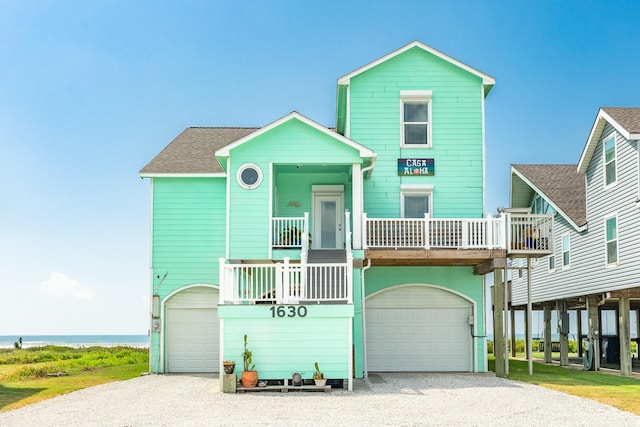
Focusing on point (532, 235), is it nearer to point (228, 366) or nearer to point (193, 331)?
point (228, 366)

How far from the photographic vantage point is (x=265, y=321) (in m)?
17.2

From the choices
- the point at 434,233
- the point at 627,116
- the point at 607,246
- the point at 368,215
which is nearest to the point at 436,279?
the point at 434,233

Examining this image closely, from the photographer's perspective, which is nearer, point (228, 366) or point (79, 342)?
point (228, 366)

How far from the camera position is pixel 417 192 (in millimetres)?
22922

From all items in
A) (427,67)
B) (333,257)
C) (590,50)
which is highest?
(590,50)

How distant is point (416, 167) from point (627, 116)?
252 inches

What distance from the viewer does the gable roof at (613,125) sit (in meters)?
21.6

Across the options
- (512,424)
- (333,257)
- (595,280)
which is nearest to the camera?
(512,424)

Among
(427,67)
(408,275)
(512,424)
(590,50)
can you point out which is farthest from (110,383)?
(590,50)

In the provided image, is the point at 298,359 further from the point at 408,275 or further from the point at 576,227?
the point at 576,227

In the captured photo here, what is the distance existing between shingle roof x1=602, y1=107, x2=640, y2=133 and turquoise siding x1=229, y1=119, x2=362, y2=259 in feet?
25.9

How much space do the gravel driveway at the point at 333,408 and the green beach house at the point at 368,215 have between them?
415 centimetres

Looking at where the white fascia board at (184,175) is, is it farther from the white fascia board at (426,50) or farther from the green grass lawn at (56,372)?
the green grass lawn at (56,372)

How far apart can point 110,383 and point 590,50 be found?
72.7 ft
